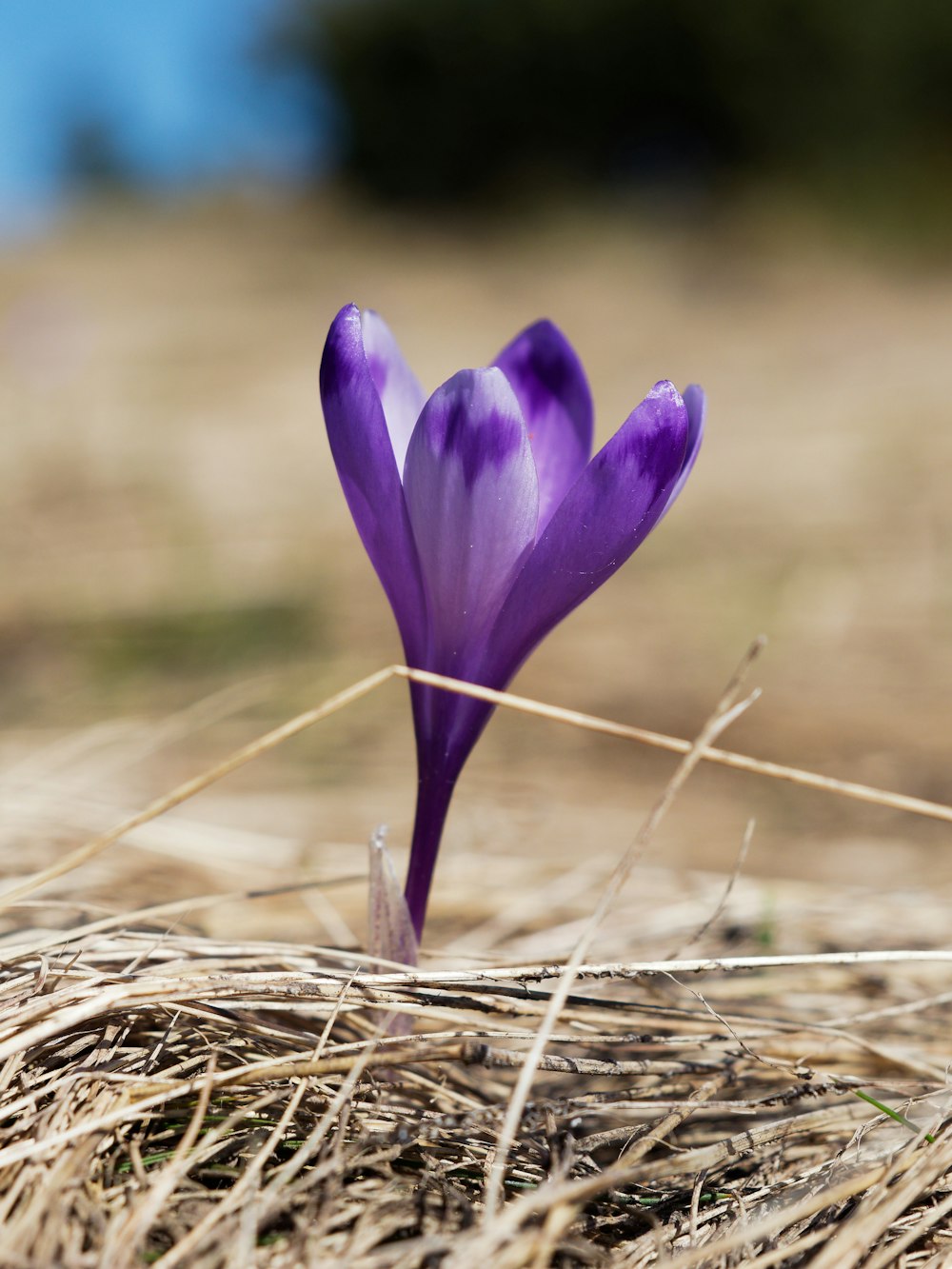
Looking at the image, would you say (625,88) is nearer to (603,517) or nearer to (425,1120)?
(603,517)

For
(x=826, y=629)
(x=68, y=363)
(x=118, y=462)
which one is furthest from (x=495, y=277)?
(x=826, y=629)

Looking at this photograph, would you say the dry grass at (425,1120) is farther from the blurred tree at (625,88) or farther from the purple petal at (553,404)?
the blurred tree at (625,88)

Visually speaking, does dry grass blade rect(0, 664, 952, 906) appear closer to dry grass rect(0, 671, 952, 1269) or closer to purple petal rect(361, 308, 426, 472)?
dry grass rect(0, 671, 952, 1269)

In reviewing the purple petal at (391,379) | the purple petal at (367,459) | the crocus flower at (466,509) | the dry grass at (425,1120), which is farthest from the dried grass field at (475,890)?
the purple petal at (391,379)

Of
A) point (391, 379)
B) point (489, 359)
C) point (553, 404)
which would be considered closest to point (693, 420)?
point (553, 404)

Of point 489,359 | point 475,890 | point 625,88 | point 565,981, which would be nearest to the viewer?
point 565,981

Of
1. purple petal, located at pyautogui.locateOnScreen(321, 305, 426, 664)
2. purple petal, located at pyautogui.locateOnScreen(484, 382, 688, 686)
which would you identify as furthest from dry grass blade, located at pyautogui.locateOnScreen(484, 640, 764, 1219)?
purple petal, located at pyautogui.locateOnScreen(321, 305, 426, 664)

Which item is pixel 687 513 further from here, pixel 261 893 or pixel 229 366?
pixel 229 366
